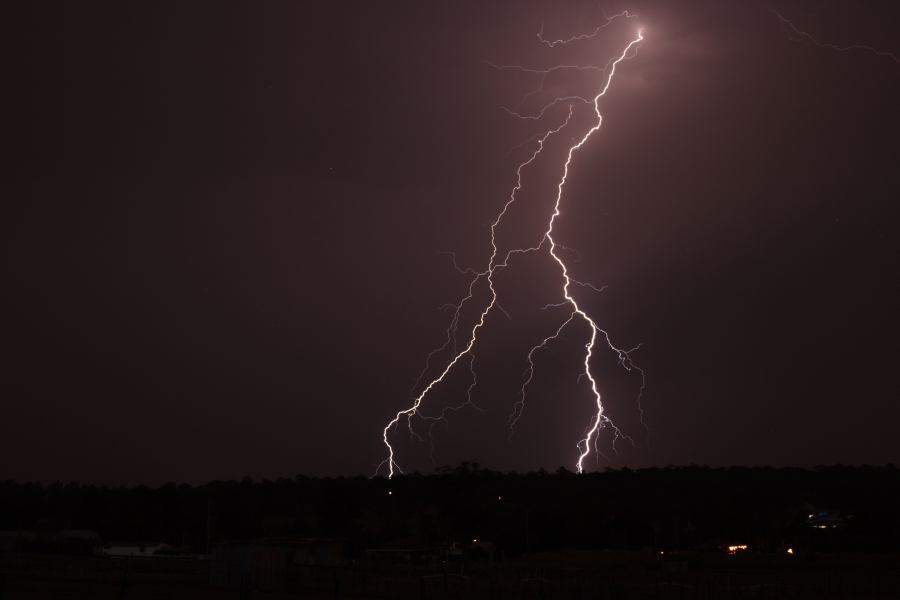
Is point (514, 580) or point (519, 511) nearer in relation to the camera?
point (514, 580)

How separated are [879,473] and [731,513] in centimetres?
4067

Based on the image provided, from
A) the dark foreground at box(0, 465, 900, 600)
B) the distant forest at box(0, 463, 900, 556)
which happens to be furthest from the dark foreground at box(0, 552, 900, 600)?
the distant forest at box(0, 463, 900, 556)

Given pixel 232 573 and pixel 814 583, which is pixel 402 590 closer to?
pixel 232 573

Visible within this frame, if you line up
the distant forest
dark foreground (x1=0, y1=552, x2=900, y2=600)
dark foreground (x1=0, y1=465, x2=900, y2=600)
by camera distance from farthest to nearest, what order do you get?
the distant forest → dark foreground (x1=0, y1=465, x2=900, y2=600) → dark foreground (x1=0, y1=552, x2=900, y2=600)

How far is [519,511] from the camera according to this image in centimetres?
6856

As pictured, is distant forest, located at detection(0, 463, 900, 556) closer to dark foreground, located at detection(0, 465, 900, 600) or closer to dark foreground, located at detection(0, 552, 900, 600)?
dark foreground, located at detection(0, 465, 900, 600)

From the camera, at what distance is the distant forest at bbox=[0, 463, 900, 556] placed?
209ft

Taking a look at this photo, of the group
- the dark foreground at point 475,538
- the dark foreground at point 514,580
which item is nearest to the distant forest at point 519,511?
the dark foreground at point 475,538

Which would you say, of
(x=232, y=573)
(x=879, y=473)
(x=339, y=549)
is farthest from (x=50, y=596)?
(x=879, y=473)

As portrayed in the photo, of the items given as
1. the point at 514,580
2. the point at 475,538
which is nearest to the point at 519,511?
the point at 475,538

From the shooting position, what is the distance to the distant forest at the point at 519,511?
63.7m

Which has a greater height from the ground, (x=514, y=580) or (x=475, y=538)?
(x=475, y=538)

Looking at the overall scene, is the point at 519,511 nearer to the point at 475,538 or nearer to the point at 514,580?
the point at 475,538

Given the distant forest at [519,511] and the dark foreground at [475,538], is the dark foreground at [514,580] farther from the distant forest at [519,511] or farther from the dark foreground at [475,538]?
the distant forest at [519,511]
